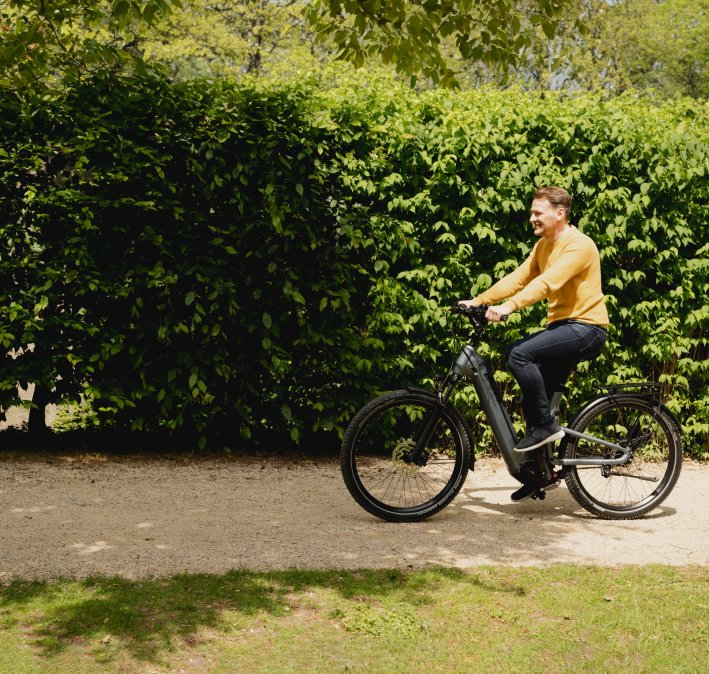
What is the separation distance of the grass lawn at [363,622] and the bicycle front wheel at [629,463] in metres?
1.32

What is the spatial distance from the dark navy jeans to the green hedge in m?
1.76

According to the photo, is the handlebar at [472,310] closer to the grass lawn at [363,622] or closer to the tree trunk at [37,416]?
the grass lawn at [363,622]

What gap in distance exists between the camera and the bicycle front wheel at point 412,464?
5758 millimetres

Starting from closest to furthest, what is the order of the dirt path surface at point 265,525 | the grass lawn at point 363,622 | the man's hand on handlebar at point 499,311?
the grass lawn at point 363,622, the dirt path surface at point 265,525, the man's hand on handlebar at point 499,311

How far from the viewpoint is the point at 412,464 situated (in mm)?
5875

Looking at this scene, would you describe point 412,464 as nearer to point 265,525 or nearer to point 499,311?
point 265,525

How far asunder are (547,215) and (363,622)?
2844 mm

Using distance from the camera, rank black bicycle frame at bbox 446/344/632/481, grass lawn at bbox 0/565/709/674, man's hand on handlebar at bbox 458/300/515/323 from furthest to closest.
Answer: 1. black bicycle frame at bbox 446/344/632/481
2. man's hand on handlebar at bbox 458/300/515/323
3. grass lawn at bbox 0/565/709/674

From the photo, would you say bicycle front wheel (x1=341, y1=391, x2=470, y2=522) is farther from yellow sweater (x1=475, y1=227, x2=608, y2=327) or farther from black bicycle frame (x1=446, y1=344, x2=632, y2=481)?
yellow sweater (x1=475, y1=227, x2=608, y2=327)

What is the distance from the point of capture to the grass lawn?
12.1ft

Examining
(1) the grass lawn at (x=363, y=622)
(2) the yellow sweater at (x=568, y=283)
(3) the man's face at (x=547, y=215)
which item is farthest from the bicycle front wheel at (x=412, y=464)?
(3) the man's face at (x=547, y=215)

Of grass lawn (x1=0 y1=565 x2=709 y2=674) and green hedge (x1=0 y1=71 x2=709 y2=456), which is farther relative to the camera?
green hedge (x1=0 y1=71 x2=709 y2=456)

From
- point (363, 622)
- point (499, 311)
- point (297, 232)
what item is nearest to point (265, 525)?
point (363, 622)

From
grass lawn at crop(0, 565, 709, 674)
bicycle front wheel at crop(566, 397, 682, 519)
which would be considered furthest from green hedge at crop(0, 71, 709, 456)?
grass lawn at crop(0, 565, 709, 674)
